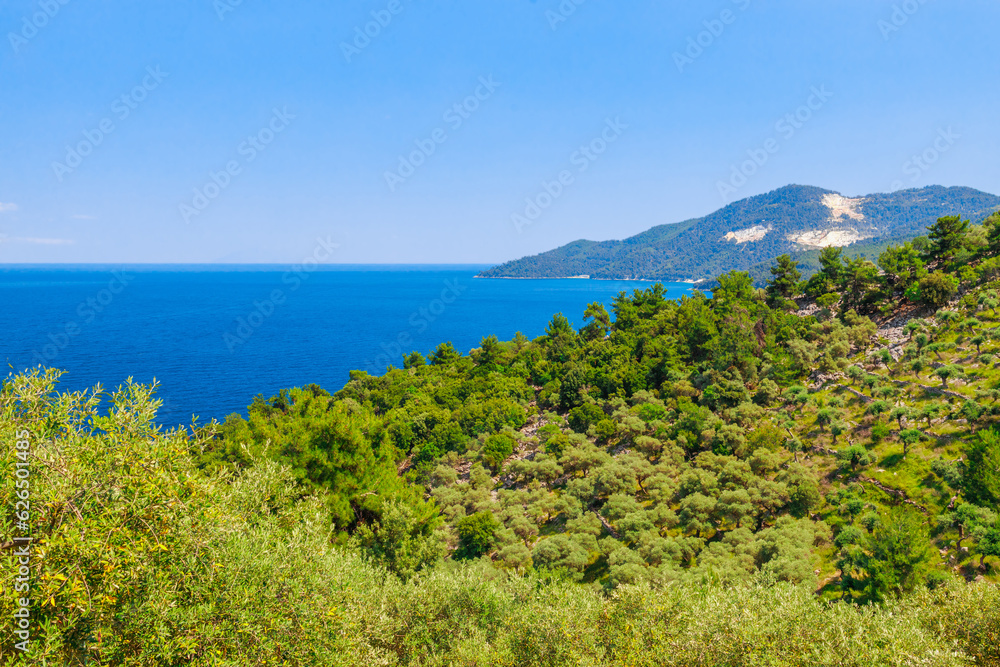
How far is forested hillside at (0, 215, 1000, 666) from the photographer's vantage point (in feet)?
31.3

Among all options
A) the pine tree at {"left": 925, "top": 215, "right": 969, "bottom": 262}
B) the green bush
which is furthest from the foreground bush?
the pine tree at {"left": 925, "top": 215, "right": 969, "bottom": 262}

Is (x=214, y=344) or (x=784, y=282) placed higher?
(x=784, y=282)

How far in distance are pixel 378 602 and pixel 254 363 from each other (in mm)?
105792

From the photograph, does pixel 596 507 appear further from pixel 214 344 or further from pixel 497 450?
pixel 214 344

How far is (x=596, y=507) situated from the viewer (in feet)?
118

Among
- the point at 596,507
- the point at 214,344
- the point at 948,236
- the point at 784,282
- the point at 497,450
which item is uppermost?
the point at 948,236

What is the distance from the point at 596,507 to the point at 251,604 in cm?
2907

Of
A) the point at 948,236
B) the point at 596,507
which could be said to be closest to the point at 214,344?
the point at 596,507

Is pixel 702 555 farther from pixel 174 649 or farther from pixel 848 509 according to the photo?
pixel 174 649

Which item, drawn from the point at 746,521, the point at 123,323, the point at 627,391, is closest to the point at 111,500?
the point at 746,521

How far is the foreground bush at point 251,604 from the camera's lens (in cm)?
864

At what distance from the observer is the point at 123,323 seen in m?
151

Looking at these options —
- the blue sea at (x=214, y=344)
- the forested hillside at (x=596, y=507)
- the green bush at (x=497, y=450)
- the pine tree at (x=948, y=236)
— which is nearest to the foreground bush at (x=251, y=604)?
the forested hillside at (x=596, y=507)

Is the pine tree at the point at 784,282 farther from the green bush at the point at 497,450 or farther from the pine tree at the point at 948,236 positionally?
the green bush at the point at 497,450
